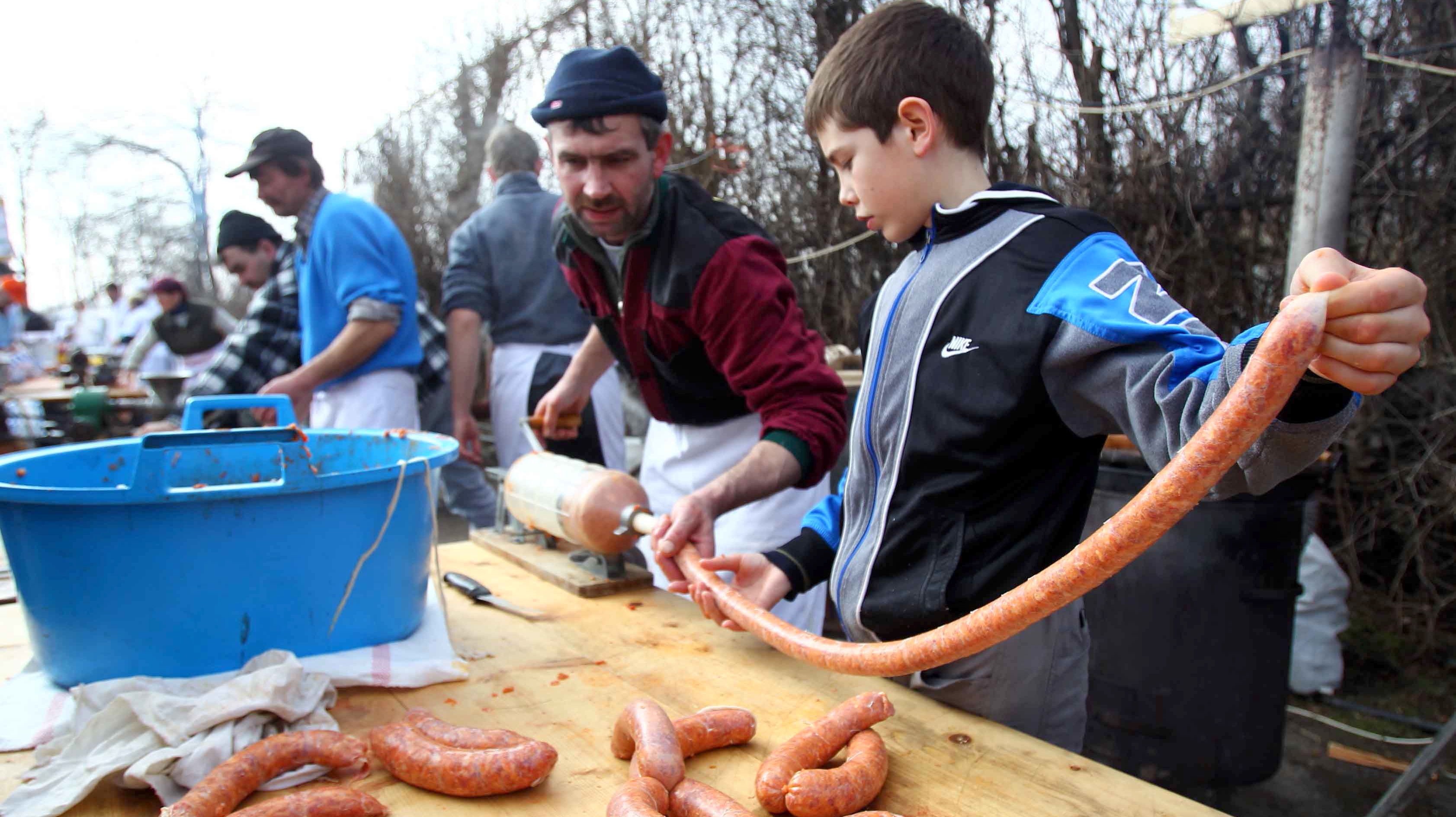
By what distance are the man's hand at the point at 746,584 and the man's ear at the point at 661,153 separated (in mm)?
1198

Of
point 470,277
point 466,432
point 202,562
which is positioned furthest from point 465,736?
point 470,277

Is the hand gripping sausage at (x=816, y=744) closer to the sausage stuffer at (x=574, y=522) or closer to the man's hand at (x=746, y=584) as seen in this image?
the man's hand at (x=746, y=584)

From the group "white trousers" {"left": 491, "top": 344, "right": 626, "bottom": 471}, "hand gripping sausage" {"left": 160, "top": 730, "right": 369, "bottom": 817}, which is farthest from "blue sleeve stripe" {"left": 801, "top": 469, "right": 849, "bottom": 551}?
"white trousers" {"left": 491, "top": 344, "right": 626, "bottom": 471}

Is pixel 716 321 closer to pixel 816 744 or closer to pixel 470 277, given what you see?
pixel 816 744

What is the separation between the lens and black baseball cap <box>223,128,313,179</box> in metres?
3.71

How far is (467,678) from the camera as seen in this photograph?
1671mm

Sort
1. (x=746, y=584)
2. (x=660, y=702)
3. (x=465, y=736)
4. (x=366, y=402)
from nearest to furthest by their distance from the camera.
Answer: (x=465, y=736) → (x=660, y=702) → (x=746, y=584) → (x=366, y=402)

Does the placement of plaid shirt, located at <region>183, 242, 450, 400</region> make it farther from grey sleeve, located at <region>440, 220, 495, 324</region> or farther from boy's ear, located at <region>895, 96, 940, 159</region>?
boy's ear, located at <region>895, 96, 940, 159</region>

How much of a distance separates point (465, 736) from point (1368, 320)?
126cm

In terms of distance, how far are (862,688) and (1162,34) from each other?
391cm

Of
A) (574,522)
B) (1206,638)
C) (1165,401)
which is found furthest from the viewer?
(1206,638)

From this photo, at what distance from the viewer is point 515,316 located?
14.9ft

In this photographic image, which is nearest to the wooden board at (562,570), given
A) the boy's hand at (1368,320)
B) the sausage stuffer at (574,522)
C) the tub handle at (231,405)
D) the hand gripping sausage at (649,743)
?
the sausage stuffer at (574,522)

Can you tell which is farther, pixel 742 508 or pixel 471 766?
pixel 742 508
